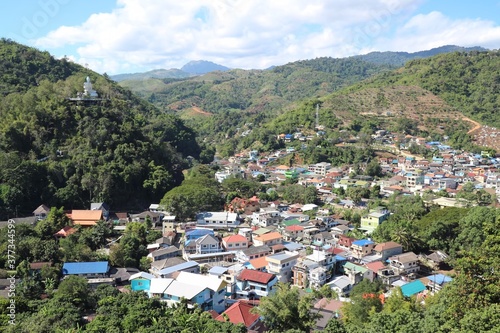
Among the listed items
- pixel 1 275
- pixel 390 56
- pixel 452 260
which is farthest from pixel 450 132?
pixel 390 56

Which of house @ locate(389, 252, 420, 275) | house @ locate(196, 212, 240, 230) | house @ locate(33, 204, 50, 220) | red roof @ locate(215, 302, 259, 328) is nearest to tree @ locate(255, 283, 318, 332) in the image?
red roof @ locate(215, 302, 259, 328)

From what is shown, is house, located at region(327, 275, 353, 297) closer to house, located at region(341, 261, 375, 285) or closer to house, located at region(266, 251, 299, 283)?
house, located at region(341, 261, 375, 285)

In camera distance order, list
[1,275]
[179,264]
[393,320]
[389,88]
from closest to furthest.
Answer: [393,320]
[1,275]
[179,264]
[389,88]

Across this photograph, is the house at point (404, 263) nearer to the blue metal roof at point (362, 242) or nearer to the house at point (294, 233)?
the blue metal roof at point (362, 242)

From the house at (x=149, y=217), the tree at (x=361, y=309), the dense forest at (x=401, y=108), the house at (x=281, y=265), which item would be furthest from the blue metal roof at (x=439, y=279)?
the dense forest at (x=401, y=108)

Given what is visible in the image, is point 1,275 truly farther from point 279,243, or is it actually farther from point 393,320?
point 393,320

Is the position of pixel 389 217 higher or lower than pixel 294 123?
lower
